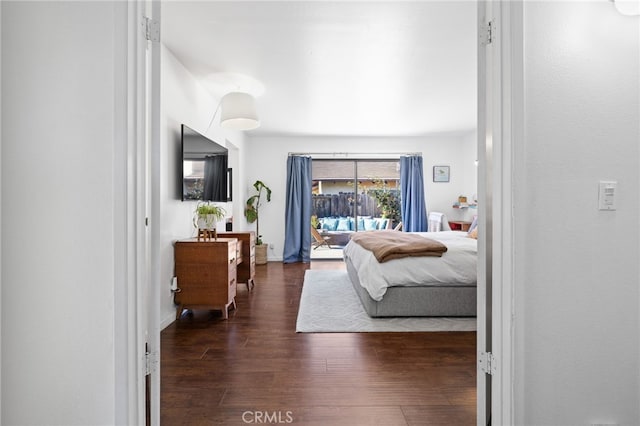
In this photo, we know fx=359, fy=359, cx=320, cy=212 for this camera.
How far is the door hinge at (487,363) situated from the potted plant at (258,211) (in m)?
5.16

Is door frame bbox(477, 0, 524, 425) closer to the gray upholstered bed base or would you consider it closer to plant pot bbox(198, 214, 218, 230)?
the gray upholstered bed base

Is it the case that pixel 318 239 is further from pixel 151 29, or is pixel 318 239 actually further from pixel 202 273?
pixel 151 29

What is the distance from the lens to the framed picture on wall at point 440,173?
705 centimetres

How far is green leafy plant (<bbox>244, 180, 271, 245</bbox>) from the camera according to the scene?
6.50m

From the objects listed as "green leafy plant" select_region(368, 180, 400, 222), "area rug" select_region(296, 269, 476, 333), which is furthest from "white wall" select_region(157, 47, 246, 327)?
"green leafy plant" select_region(368, 180, 400, 222)

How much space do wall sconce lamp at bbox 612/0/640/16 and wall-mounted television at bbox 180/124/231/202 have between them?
3136mm

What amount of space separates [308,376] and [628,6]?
92.1 inches

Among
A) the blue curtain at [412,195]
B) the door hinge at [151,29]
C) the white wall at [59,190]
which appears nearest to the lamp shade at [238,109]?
the door hinge at [151,29]

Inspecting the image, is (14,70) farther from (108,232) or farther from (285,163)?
(285,163)

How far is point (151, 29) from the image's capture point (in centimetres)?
145

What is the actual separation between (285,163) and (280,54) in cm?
376

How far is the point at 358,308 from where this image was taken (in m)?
3.60

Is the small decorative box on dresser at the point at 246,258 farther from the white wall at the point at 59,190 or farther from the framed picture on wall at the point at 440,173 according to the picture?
the framed picture on wall at the point at 440,173

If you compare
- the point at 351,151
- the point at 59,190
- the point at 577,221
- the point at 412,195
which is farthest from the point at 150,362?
the point at 412,195
